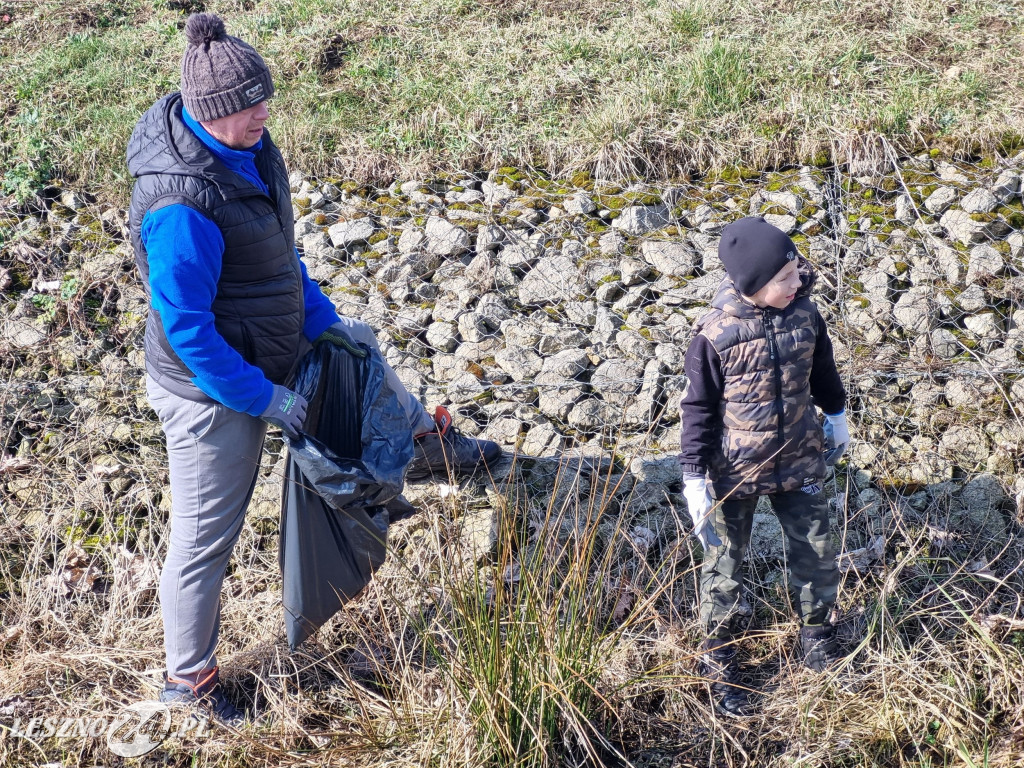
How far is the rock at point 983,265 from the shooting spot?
3.98 meters

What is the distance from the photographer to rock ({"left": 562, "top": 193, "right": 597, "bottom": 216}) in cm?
465

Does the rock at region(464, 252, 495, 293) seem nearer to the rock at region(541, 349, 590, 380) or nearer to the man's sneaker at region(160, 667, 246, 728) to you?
the rock at region(541, 349, 590, 380)

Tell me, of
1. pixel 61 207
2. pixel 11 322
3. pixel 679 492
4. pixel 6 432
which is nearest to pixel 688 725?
pixel 679 492

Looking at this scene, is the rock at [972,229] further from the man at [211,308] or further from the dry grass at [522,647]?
the man at [211,308]

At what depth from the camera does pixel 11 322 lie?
450 centimetres

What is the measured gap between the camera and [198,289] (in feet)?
7.66

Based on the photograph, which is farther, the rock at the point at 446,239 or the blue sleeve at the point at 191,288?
the rock at the point at 446,239

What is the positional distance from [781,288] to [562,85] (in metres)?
3.27

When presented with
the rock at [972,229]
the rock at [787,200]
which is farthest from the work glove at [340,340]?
the rock at [972,229]

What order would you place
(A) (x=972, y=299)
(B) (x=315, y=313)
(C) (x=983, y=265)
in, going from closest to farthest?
(B) (x=315, y=313) < (A) (x=972, y=299) < (C) (x=983, y=265)

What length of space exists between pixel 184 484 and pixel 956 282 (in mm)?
3201

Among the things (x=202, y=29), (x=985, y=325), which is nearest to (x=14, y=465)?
(x=202, y=29)

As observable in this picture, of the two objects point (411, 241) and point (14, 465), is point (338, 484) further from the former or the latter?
point (411, 241)

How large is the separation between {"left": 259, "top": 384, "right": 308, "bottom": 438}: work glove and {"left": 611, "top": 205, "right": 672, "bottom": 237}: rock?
93.0 inches
